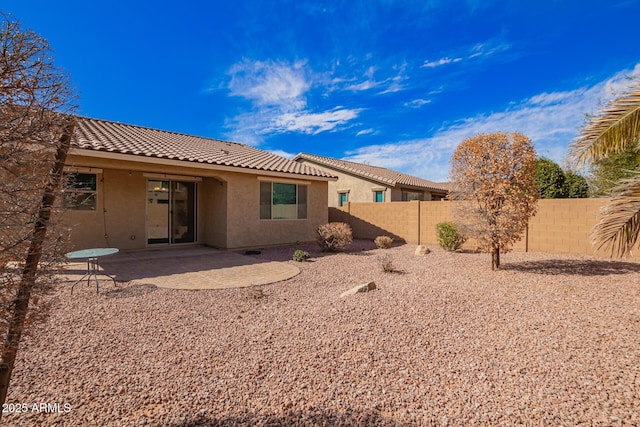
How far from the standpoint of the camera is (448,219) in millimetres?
12734

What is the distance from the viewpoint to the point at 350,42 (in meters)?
11.9

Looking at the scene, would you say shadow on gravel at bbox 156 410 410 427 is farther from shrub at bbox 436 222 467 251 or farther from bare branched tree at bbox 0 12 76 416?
shrub at bbox 436 222 467 251

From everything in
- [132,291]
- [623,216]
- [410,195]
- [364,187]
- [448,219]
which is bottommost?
[132,291]

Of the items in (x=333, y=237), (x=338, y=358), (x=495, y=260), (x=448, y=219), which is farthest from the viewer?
(x=448, y=219)

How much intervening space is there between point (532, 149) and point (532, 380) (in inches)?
245

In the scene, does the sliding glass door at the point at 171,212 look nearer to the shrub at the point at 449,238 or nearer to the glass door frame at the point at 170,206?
the glass door frame at the point at 170,206

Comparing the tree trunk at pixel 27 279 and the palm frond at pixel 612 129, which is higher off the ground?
the palm frond at pixel 612 129

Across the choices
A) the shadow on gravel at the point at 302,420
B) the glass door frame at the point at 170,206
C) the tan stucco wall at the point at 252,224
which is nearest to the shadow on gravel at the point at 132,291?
the shadow on gravel at the point at 302,420

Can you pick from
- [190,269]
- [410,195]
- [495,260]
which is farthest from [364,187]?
[190,269]

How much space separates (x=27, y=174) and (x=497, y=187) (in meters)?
8.18

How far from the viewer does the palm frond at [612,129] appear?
5039 millimetres

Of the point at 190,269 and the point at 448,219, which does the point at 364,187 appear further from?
the point at 190,269

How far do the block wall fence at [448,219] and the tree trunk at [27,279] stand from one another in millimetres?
9218

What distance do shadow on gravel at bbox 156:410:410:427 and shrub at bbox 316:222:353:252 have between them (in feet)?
28.0
